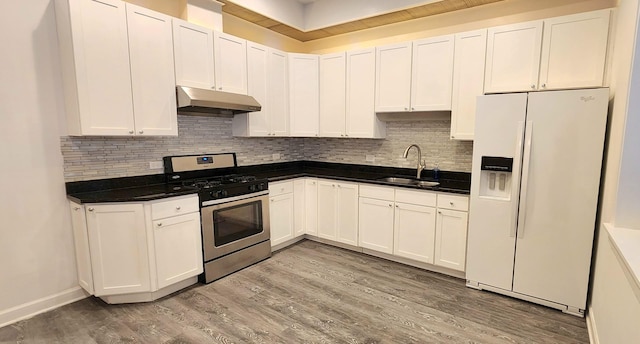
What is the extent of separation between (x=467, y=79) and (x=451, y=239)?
1616mm

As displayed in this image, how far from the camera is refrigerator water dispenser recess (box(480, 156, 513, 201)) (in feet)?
8.82

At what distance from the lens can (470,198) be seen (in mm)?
2898

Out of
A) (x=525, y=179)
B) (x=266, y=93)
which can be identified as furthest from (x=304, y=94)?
(x=525, y=179)

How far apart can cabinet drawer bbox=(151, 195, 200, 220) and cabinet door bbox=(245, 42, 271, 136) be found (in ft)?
3.94

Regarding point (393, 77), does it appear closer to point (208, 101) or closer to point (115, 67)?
point (208, 101)

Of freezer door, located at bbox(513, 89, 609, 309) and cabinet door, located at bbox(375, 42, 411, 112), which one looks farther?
cabinet door, located at bbox(375, 42, 411, 112)

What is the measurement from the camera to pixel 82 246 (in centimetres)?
263

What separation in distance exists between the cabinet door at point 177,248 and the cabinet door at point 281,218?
98cm

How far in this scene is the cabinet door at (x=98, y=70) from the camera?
7.85 feet

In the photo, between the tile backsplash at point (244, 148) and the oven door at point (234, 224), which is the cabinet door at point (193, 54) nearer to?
the tile backsplash at point (244, 148)

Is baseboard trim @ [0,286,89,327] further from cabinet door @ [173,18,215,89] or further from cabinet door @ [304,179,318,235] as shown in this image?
cabinet door @ [304,179,318,235]

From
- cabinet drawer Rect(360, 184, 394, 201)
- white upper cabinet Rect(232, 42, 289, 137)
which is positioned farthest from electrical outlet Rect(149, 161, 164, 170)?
cabinet drawer Rect(360, 184, 394, 201)

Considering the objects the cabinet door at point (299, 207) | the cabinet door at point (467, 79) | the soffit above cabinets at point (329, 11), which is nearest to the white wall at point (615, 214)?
the cabinet door at point (467, 79)

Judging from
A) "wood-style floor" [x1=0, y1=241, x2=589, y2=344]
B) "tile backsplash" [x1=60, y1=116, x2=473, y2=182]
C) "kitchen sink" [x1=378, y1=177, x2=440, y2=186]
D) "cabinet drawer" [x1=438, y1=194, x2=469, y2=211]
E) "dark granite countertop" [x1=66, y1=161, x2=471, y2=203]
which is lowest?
"wood-style floor" [x1=0, y1=241, x2=589, y2=344]
